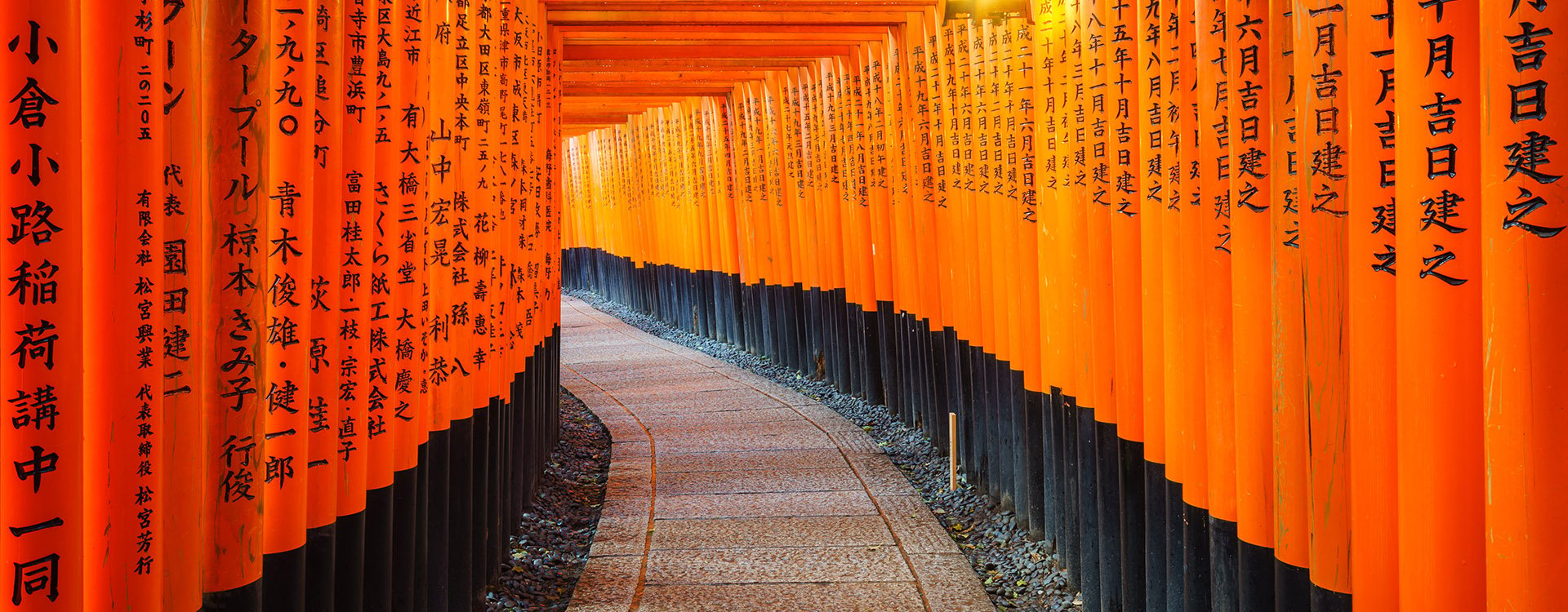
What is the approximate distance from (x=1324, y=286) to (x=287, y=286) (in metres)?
2.66

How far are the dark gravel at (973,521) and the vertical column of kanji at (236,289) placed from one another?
3.70 metres

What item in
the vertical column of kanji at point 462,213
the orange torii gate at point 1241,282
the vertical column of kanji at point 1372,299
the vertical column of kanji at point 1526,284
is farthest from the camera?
the vertical column of kanji at point 462,213

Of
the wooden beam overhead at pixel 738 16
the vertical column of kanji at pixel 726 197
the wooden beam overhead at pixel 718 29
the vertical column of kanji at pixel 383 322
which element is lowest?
the vertical column of kanji at pixel 383 322

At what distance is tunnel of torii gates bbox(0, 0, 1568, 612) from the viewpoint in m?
2.05

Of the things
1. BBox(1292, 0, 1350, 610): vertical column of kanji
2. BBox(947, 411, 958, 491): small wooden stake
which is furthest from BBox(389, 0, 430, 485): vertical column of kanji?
BBox(947, 411, 958, 491): small wooden stake

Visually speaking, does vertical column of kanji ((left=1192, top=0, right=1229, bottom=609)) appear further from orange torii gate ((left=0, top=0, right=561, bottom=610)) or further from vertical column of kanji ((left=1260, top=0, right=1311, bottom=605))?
orange torii gate ((left=0, top=0, right=561, bottom=610))

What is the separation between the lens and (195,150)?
2320 mm

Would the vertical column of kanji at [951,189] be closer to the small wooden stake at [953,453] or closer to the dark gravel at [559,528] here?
the small wooden stake at [953,453]

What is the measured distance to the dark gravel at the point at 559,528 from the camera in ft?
19.1

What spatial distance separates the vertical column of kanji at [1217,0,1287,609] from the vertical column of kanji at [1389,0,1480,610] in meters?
0.82

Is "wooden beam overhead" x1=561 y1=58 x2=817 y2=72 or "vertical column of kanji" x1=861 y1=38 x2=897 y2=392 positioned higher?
"wooden beam overhead" x1=561 y1=58 x2=817 y2=72

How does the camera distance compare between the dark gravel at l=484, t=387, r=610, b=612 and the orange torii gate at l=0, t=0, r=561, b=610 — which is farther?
the dark gravel at l=484, t=387, r=610, b=612

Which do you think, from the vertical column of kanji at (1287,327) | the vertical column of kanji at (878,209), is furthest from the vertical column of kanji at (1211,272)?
the vertical column of kanji at (878,209)

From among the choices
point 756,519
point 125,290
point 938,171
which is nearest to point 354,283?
point 125,290
